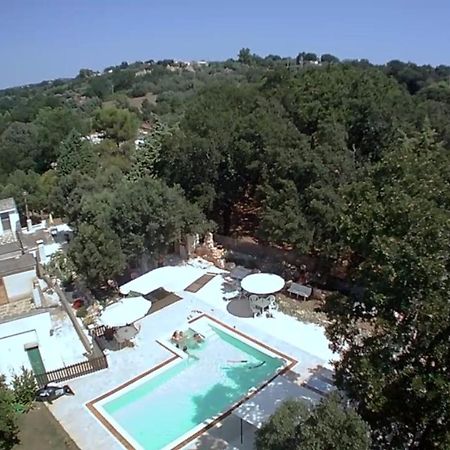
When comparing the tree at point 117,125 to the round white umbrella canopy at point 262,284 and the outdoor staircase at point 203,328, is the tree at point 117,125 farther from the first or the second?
the outdoor staircase at point 203,328

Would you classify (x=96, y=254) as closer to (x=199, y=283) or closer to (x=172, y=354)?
(x=199, y=283)

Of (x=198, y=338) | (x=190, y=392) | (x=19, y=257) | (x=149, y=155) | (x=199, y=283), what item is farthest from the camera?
(x=149, y=155)

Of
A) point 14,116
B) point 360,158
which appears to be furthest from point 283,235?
point 14,116

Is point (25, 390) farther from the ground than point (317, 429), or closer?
closer

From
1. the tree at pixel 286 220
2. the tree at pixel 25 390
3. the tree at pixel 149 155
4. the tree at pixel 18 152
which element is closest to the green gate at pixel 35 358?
the tree at pixel 25 390

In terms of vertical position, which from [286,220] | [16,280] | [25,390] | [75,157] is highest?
[75,157]

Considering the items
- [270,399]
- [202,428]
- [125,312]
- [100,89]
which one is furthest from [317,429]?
[100,89]

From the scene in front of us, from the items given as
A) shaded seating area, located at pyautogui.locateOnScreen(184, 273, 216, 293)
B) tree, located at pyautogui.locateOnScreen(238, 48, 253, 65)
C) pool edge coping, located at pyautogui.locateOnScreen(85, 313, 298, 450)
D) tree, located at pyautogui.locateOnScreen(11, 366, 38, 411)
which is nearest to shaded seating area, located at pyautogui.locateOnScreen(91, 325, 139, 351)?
pool edge coping, located at pyautogui.locateOnScreen(85, 313, 298, 450)
